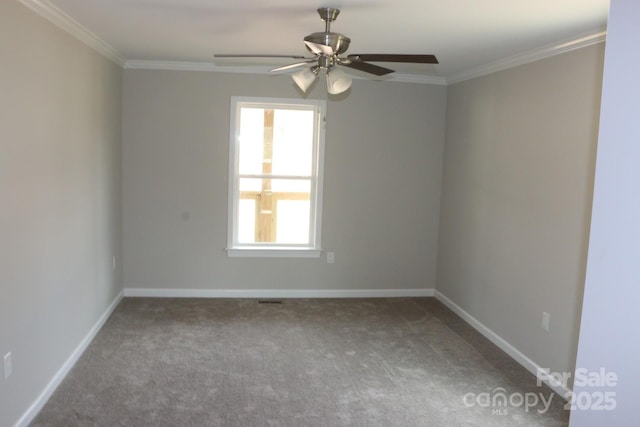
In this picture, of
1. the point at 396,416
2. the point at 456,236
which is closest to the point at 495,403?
the point at 396,416

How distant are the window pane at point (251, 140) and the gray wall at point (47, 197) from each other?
1.35 metres

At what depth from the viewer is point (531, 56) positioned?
3.88m

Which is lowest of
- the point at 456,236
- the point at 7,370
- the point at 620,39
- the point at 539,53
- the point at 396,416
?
the point at 396,416

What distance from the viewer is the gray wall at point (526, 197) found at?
3.39m

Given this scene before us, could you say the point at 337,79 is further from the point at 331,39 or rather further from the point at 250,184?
the point at 250,184

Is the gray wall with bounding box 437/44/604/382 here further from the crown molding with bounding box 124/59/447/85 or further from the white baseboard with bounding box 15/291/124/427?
the white baseboard with bounding box 15/291/124/427

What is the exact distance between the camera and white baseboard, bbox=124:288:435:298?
5391 millimetres

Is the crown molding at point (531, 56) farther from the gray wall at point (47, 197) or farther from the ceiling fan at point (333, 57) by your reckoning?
the gray wall at point (47, 197)

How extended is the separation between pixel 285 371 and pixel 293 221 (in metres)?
2.13

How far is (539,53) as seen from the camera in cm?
378

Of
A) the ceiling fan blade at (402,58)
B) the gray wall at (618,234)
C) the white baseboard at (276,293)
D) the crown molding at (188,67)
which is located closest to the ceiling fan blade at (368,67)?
the ceiling fan blade at (402,58)

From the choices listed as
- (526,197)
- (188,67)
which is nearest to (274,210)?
(188,67)

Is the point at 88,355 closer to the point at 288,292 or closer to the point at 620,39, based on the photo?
the point at 288,292

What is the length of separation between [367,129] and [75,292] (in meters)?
3.17
